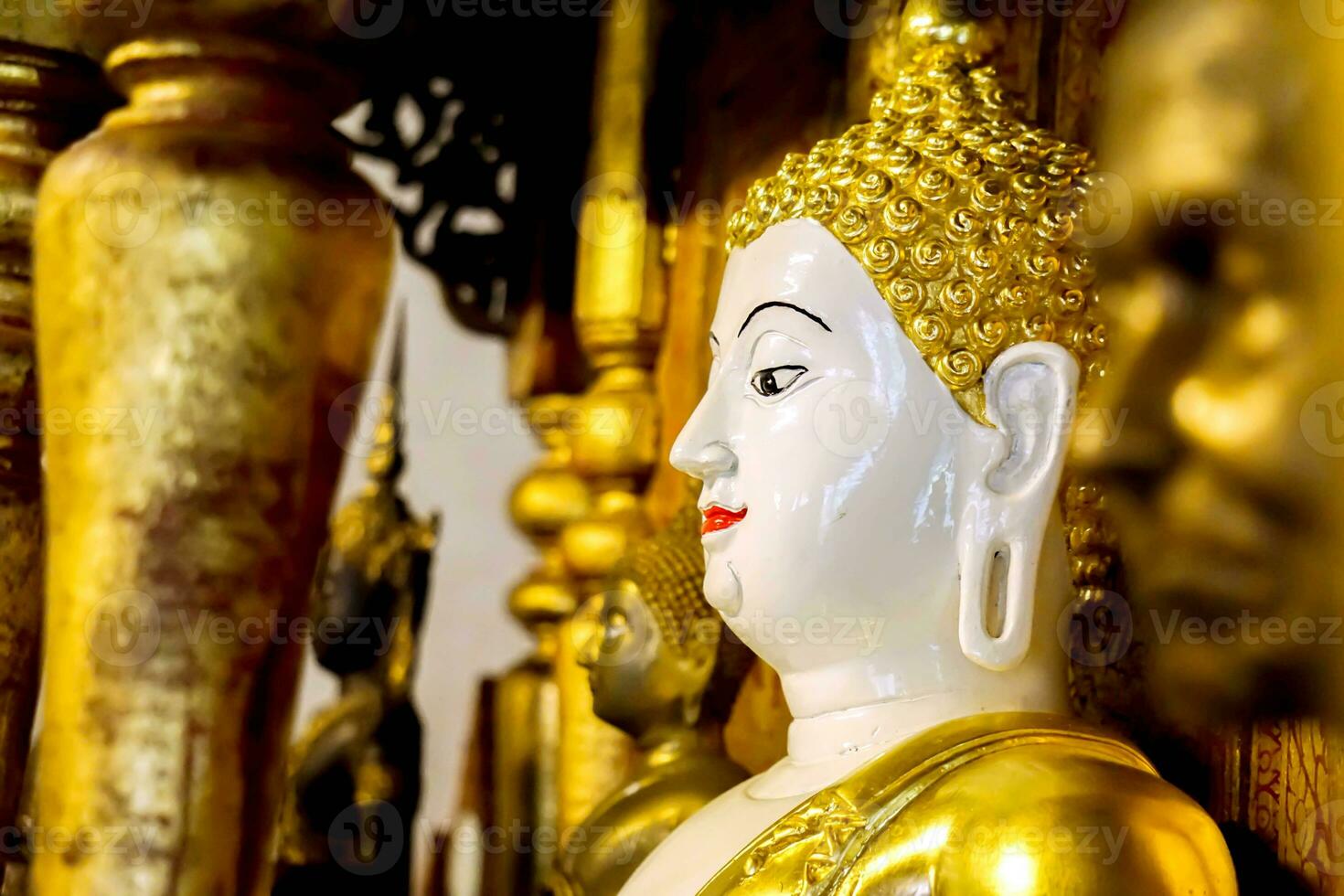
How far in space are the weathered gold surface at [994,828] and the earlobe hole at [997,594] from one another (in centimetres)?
6

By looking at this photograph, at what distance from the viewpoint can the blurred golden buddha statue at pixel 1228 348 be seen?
3.35ft

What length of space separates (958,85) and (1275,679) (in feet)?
1.41

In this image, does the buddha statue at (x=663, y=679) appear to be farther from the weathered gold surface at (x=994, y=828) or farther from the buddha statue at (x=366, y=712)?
the buddha statue at (x=366, y=712)

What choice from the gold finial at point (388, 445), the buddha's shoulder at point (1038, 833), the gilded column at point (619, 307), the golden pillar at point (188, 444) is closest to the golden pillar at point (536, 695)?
the gilded column at point (619, 307)

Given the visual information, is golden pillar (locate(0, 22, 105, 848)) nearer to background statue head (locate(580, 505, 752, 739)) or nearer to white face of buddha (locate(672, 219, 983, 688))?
background statue head (locate(580, 505, 752, 739))

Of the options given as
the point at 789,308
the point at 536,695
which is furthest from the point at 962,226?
the point at 536,695

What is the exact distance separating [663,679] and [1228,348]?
1.61 ft

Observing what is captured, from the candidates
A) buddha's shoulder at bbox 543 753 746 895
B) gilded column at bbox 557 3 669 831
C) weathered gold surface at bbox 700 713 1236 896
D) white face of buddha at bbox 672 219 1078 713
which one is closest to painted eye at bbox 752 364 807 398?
white face of buddha at bbox 672 219 1078 713

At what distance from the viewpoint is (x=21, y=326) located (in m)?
1.33

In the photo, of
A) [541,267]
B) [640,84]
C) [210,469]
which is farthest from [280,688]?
[541,267]

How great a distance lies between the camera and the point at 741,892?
92 cm

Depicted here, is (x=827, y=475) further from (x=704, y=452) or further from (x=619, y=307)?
(x=619, y=307)

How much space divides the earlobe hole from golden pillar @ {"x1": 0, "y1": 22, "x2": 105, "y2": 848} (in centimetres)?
76

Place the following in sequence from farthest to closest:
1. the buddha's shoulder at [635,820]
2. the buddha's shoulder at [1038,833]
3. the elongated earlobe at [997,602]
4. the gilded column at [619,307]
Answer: the gilded column at [619,307] < the buddha's shoulder at [635,820] < the elongated earlobe at [997,602] < the buddha's shoulder at [1038,833]
